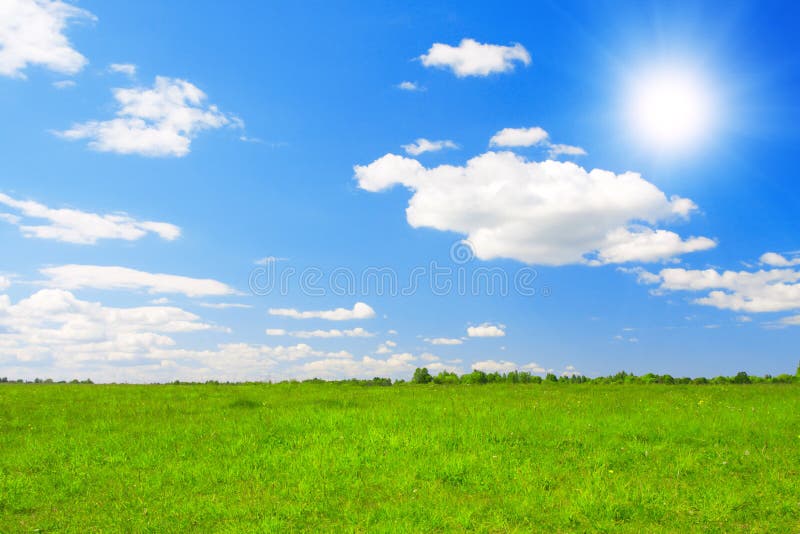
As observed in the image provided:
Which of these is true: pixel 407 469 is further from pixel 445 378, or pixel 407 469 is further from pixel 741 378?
pixel 741 378

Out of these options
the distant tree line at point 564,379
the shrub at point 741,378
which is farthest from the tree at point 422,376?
the shrub at point 741,378

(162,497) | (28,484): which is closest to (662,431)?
(162,497)

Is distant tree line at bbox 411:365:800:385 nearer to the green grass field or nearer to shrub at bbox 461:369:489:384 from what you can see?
shrub at bbox 461:369:489:384

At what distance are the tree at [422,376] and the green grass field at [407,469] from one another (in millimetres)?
20246

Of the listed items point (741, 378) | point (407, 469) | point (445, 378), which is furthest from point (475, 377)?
point (407, 469)

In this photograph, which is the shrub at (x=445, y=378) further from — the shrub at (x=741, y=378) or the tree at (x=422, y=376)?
the shrub at (x=741, y=378)

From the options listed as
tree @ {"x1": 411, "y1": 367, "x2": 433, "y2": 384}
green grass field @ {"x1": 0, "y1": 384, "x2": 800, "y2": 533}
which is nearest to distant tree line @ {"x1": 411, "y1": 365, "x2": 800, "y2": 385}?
tree @ {"x1": 411, "y1": 367, "x2": 433, "y2": 384}

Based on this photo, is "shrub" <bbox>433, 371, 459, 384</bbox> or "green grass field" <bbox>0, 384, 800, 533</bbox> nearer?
"green grass field" <bbox>0, 384, 800, 533</bbox>

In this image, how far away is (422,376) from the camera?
4288 centimetres

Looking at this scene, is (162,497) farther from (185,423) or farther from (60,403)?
(60,403)

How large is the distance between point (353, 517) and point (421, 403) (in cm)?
1216

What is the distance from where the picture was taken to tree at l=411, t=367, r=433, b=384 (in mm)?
42644

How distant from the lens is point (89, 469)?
15.3 meters

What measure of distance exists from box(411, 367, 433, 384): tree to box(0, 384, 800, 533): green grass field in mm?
20246
